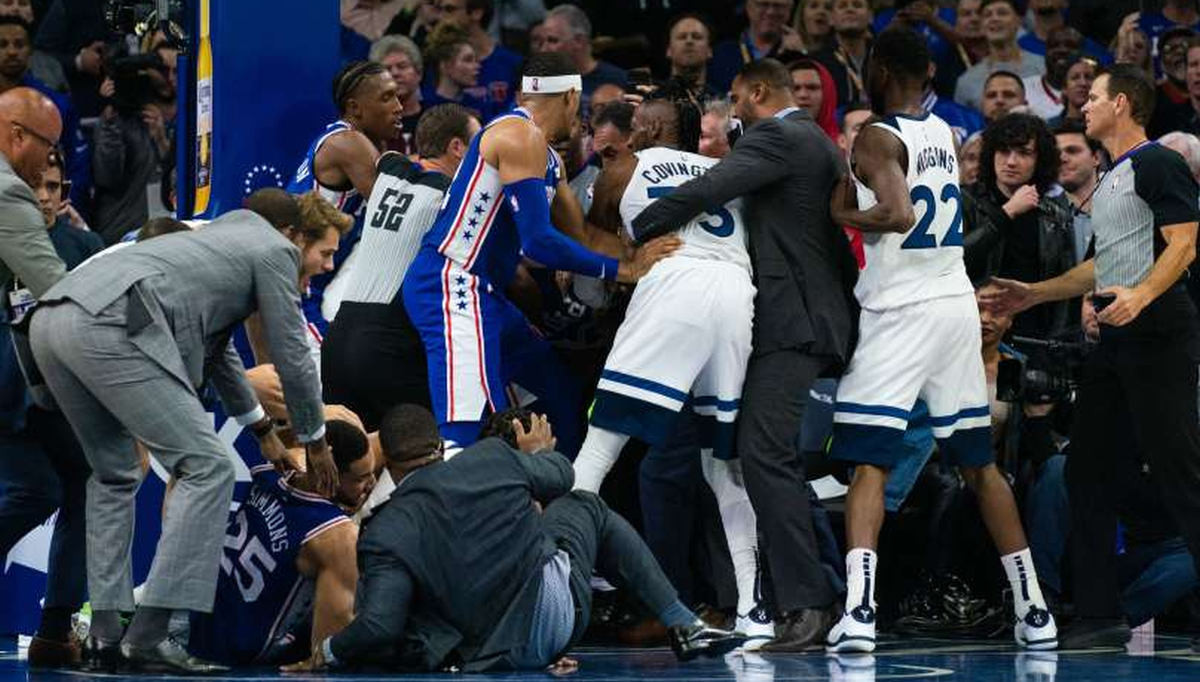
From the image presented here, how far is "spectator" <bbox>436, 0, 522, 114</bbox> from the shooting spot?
1334cm

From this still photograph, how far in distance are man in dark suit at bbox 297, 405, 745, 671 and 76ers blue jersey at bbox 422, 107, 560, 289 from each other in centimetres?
118

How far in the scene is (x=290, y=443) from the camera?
332 inches

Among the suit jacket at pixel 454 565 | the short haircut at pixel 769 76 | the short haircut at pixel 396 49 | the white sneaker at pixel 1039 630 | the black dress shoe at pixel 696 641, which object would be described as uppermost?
the short haircut at pixel 769 76

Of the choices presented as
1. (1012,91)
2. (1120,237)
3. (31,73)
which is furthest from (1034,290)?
(31,73)

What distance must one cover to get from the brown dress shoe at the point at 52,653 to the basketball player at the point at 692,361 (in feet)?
7.03

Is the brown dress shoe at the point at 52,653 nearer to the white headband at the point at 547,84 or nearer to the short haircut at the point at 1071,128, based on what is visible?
the white headband at the point at 547,84

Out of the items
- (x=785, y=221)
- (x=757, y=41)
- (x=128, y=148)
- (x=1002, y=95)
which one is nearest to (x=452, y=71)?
(x=128, y=148)

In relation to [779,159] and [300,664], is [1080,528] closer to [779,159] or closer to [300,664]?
[779,159]

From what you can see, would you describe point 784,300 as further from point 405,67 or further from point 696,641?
point 405,67

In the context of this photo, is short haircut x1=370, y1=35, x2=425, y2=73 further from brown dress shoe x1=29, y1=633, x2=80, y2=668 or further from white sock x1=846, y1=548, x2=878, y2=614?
brown dress shoe x1=29, y1=633, x2=80, y2=668

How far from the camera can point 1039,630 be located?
359 inches

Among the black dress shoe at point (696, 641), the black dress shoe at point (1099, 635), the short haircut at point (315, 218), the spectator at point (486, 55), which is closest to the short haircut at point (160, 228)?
the short haircut at point (315, 218)

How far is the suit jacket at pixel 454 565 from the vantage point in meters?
7.55

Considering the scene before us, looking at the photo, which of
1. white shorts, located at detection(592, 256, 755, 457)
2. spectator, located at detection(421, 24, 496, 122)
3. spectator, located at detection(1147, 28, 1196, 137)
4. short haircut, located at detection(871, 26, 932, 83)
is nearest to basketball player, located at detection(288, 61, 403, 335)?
white shorts, located at detection(592, 256, 755, 457)
